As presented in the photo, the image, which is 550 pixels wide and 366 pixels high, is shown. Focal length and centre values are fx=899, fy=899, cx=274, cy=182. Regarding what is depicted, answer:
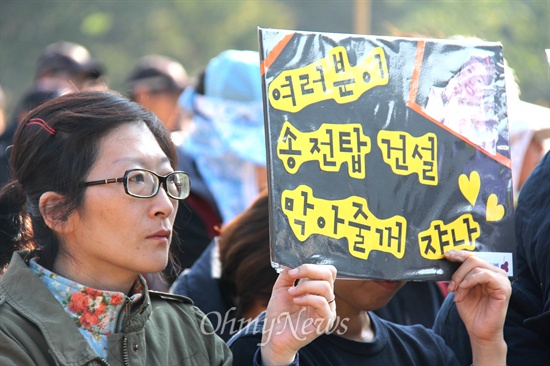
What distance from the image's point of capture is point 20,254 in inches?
88.4

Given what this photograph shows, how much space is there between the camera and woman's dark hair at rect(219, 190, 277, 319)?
321cm

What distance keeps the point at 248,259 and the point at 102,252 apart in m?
1.06

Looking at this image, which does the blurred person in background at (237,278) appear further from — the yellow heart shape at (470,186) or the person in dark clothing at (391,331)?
the yellow heart shape at (470,186)

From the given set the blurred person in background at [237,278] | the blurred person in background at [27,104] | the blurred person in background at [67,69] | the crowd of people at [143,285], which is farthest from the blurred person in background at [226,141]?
the crowd of people at [143,285]

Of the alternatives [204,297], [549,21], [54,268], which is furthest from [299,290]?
[549,21]

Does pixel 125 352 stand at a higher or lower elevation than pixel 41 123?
lower

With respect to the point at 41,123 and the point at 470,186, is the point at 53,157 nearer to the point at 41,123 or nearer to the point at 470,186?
the point at 41,123

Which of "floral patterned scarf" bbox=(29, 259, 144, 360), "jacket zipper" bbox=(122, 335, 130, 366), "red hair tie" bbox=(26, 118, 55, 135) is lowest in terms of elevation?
"jacket zipper" bbox=(122, 335, 130, 366)

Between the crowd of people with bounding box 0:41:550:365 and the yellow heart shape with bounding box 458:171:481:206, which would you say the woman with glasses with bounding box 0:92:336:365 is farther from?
the yellow heart shape with bounding box 458:171:481:206

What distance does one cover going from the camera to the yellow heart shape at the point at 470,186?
2.38m

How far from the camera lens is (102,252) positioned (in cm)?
224

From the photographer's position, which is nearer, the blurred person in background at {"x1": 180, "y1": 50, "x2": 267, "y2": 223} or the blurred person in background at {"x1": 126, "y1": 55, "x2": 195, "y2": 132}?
the blurred person in background at {"x1": 180, "y1": 50, "x2": 267, "y2": 223}

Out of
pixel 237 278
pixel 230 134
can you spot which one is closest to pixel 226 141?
pixel 230 134

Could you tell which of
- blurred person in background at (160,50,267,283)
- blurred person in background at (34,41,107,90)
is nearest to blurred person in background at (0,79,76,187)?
blurred person in background at (34,41,107,90)
